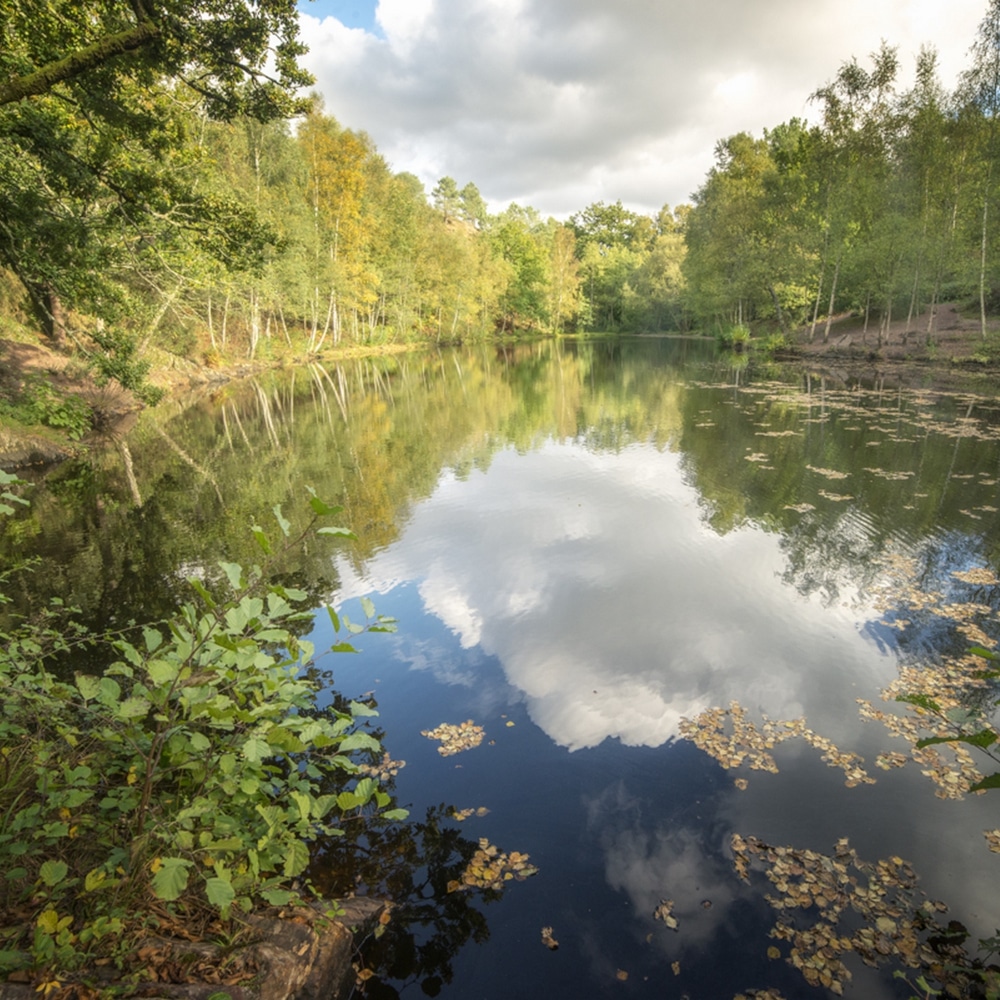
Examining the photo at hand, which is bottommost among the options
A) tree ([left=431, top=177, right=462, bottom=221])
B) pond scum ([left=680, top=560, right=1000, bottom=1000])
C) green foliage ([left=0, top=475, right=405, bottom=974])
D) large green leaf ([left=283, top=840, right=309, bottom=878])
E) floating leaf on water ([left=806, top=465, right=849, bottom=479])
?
pond scum ([left=680, top=560, right=1000, bottom=1000])

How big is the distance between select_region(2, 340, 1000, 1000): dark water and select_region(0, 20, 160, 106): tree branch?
7085 millimetres

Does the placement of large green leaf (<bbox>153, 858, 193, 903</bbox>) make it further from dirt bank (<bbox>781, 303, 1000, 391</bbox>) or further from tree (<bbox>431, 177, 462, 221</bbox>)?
tree (<bbox>431, 177, 462, 221</bbox>)

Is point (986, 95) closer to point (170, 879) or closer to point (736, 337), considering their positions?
point (736, 337)

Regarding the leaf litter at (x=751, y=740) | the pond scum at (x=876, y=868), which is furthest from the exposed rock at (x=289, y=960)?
the leaf litter at (x=751, y=740)

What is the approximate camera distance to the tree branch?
287 inches

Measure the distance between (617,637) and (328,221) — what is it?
42748 mm

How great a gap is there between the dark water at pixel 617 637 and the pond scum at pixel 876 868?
53mm

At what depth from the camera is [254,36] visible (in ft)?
28.7

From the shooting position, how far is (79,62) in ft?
25.1

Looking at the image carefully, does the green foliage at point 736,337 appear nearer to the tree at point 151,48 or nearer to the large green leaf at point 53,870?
the tree at point 151,48

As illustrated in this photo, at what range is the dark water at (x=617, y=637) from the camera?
4.15 metres

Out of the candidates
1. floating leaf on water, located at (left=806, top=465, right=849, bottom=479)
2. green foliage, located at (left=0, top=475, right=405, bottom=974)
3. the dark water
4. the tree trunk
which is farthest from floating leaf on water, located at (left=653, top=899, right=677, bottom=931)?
the tree trunk

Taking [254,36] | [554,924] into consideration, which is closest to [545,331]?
[254,36]

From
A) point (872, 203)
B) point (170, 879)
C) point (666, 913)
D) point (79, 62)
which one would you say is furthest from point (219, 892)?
point (872, 203)
